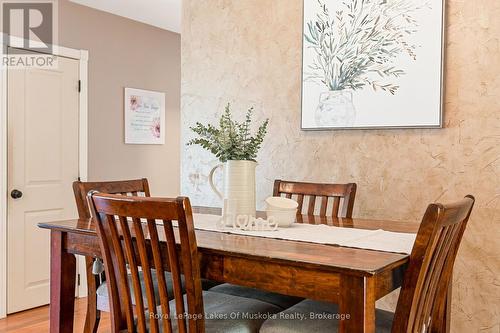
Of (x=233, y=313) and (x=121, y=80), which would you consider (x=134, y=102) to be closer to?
(x=121, y=80)

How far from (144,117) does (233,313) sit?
337cm

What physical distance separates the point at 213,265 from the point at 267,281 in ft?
0.65

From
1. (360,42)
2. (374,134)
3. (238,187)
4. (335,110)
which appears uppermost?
(360,42)

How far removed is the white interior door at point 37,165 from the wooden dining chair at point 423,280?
2.75 m

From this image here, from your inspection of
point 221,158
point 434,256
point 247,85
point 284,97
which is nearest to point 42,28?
point 247,85

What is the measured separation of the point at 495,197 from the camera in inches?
90.9

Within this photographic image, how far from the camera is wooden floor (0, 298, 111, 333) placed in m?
3.31

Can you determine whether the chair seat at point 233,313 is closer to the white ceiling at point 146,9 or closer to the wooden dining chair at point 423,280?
the wooden dining chair at point 423,280

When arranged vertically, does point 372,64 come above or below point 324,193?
above

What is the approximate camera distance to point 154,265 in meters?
1.51

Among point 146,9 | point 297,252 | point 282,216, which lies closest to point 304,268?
point 297,252

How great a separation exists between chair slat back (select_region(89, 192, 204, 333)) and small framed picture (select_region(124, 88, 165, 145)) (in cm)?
313

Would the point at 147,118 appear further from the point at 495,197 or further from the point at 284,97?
the point at 495,197

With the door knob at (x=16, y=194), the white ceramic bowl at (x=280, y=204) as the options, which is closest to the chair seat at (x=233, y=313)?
the white ceramic bowl at (x=280, y=204)
